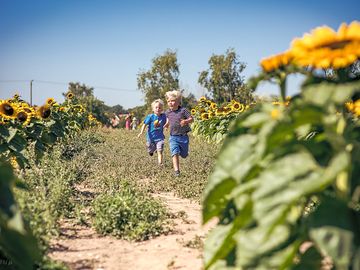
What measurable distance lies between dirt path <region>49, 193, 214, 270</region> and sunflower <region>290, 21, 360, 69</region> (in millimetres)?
1401

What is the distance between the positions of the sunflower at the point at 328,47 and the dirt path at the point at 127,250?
1.40 metres

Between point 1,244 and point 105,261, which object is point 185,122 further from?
point 1,244

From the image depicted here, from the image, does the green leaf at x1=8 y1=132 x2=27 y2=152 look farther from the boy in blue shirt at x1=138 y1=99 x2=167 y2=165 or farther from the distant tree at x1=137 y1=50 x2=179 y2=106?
the distant tree at x1=137 y1=50 x2=179 y2=106

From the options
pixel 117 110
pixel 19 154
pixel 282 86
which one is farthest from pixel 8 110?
pixel 117 110

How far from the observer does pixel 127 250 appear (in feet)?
11.4

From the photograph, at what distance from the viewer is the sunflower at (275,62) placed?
1.95 metres

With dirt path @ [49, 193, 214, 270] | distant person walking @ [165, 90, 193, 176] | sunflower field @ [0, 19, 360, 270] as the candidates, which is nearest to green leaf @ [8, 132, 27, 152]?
dirt path @ [49, 193, 214, 270]

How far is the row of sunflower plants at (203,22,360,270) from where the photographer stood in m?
1.55

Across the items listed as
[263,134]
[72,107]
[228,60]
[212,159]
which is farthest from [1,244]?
[228,60]

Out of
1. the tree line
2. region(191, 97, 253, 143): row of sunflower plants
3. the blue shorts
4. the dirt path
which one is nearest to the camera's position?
the dirt path

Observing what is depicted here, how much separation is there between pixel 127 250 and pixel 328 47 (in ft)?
7.74

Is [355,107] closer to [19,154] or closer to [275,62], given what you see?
[275,62]

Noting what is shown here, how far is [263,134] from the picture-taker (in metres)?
1.71

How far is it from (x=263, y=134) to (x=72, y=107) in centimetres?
1276
